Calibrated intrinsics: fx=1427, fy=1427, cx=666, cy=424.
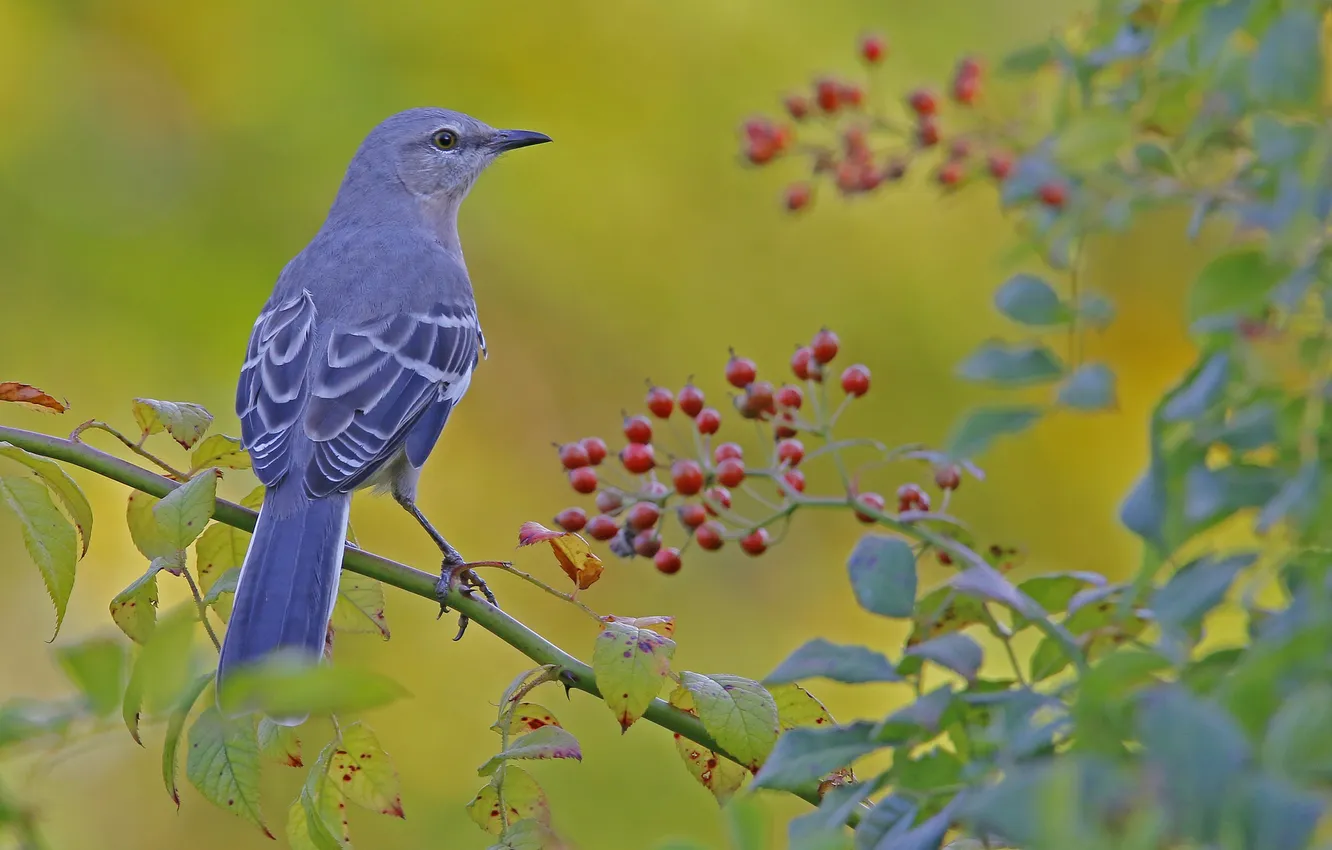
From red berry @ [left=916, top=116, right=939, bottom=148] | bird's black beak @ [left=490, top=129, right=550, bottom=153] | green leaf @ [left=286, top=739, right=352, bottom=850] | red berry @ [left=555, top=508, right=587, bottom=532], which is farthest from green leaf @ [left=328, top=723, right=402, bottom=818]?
bird's black beak @ [left=490, top=129, right=550, bottom=153]

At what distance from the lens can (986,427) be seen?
4.52 feet

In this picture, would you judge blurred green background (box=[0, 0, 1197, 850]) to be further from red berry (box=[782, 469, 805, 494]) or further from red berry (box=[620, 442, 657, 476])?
red berry (box=[782, 469, 805, 494])

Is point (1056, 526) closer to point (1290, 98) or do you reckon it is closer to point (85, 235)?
point (85, 235)

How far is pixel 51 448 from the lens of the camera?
2438 mm

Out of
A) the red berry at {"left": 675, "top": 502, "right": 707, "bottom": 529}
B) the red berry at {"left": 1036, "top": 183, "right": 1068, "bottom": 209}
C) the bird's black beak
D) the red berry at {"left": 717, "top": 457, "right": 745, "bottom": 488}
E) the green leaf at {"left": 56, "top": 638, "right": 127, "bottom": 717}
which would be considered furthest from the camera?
the bird's black beak

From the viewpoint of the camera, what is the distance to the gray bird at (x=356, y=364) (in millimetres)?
3113

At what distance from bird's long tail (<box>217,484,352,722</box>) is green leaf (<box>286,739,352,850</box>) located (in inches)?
28.1

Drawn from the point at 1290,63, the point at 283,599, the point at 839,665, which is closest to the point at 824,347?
the point at 839,665

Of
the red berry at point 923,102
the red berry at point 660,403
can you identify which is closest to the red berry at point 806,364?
the red berry at point 660,403

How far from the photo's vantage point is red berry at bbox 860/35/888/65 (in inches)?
130

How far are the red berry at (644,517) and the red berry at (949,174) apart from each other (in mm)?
931

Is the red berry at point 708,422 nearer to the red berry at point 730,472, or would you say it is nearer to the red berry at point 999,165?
the red berry at point 730,472

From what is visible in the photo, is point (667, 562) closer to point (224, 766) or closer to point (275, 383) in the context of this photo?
point (224, 766)

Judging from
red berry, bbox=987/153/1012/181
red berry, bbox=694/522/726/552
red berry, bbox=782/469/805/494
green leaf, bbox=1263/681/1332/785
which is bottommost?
green leaf, bbox=1263/681/1332/785
